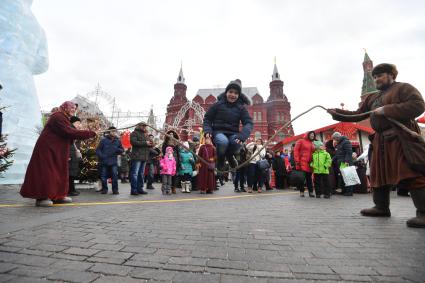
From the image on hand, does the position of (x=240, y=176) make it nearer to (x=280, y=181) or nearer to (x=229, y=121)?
(x=280, y=181)

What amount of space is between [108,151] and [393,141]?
714cm

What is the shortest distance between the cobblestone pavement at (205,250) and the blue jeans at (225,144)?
105cm

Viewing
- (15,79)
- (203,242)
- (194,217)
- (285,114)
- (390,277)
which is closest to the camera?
(390,277)

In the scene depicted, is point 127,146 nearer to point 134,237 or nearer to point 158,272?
point 134,237

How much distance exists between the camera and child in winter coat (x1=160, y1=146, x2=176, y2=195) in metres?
8.38

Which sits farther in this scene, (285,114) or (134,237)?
(285,114)

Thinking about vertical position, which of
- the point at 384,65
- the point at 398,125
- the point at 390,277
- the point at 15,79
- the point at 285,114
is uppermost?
the point at 285,114

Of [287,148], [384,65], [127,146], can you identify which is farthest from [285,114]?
[384,65]

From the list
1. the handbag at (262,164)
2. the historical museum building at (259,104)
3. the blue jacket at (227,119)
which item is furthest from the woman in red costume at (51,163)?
the historical museum building at (259,104)

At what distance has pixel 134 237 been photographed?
287cm

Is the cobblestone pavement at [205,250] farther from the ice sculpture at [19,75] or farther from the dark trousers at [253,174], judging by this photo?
the ice sculpture at [19,75]

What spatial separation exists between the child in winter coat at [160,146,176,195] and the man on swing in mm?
4111

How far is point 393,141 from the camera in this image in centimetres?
404

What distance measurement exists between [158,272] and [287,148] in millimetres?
24811
